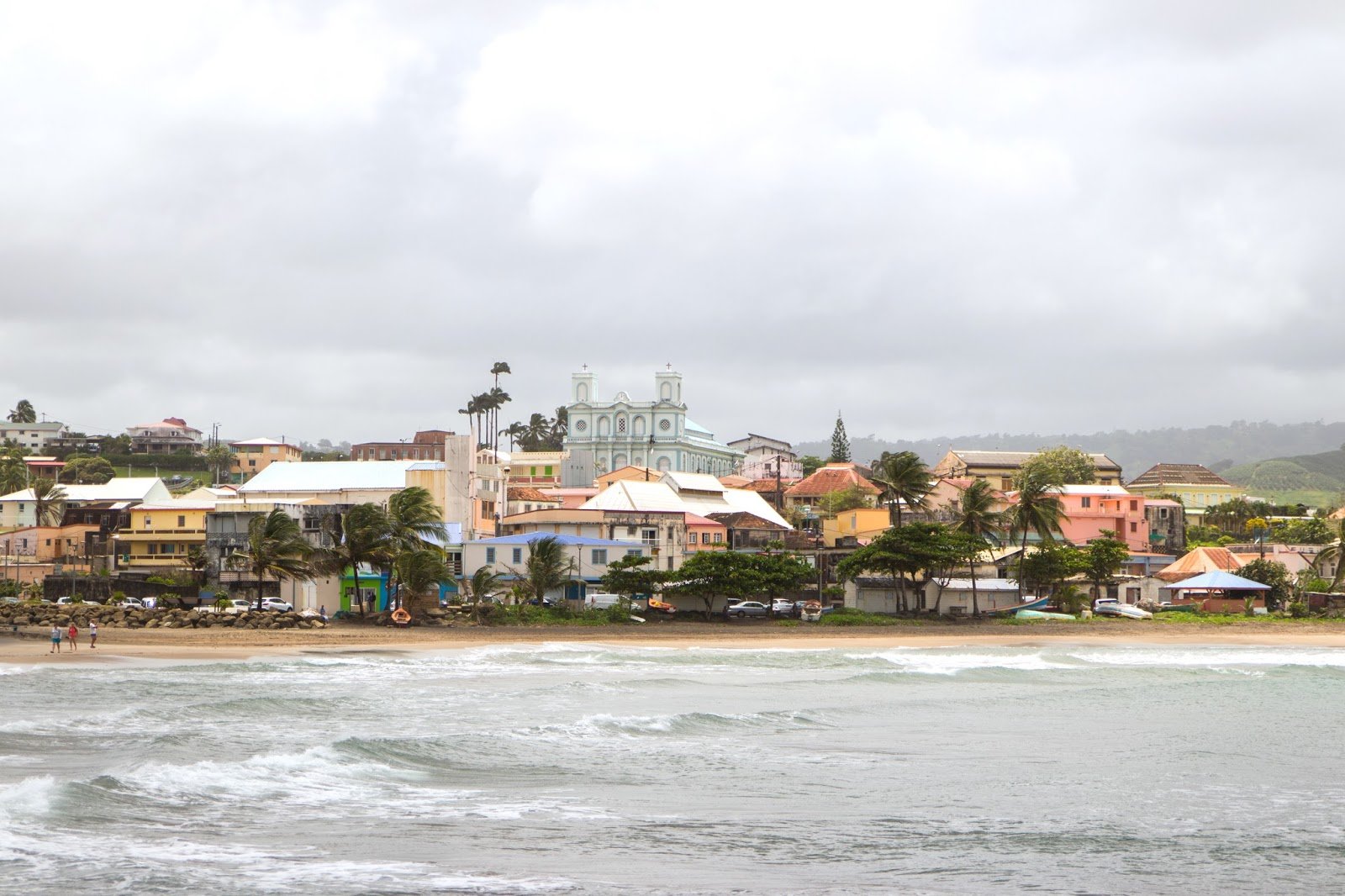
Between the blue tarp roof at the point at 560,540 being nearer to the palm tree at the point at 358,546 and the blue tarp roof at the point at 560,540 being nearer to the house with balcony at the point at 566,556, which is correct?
the house with balcony at the point at 566,556

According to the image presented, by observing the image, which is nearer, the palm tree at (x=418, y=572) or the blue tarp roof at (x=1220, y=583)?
the palm tree at (x=418, y=572)

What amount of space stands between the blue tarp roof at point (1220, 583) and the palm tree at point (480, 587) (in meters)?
32.0

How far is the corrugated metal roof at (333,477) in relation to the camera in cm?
7081

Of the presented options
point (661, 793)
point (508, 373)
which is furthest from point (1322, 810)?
point (508, 373)

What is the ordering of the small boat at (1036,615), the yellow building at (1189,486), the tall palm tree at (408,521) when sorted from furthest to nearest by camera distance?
the yellow building at (1189,486), the small boat at (1036,615), the tall palm tree at (408,521)

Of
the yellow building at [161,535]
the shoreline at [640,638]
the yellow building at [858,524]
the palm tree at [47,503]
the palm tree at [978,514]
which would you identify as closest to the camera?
the shoreline at [640,638]

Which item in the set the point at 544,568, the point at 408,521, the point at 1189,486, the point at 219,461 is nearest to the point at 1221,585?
the point at 544,568

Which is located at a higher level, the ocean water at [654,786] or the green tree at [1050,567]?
the green tree at [1050,567]

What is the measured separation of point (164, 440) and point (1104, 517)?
105m

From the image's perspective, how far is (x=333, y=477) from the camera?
72812 millimetres

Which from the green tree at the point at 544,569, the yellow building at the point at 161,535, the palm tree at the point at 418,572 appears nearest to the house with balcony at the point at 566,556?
the green tree at the point at 544,569

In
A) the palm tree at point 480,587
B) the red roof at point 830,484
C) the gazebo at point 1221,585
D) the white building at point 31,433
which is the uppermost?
the white building at point 31,433

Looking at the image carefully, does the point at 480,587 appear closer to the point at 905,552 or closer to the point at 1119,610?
the point at 905,552

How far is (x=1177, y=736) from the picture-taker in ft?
87.9
